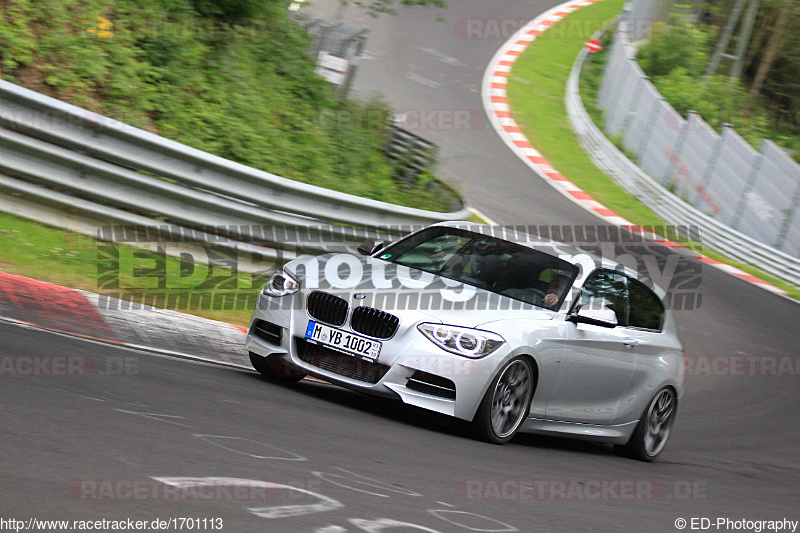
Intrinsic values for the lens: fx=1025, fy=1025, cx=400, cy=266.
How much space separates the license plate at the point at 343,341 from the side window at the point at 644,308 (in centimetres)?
247

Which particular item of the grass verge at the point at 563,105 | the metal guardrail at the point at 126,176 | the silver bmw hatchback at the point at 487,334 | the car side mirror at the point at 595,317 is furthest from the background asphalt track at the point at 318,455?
the grass verge at the point at 563,105

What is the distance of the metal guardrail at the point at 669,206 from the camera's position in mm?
18859

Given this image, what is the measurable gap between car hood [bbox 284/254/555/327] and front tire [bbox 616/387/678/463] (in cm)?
178

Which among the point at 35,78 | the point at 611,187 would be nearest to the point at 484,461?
the point at 35,78

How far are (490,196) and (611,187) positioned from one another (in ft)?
14.1

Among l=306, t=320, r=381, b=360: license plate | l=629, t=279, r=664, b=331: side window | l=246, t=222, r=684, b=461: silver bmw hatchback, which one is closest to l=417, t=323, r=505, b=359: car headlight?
l=246, t=222, r=684, b=461: silver bmw hatchback

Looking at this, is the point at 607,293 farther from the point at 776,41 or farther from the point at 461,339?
the point at 776,41

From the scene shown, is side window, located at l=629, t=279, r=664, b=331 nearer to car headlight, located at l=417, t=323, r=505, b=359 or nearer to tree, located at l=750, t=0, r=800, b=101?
car headlight, located at l=417, t=323, r=505, b=359

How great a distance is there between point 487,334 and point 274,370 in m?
1.82

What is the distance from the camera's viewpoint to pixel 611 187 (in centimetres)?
2173

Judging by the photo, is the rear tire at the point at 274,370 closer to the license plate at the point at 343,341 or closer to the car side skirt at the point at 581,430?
the license plate at the point at 343,341

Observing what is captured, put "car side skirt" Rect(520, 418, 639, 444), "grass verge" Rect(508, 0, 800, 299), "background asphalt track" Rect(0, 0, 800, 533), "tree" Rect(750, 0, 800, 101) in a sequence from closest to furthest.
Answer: "background asphalt track" Rect(0, 0, 800, 533)
"car side skirt" Rect(520, 418, 639, 444)
"grass verge" Rect(508, 0, 800, 299)
"tree" Rect(750, 0, 800, 101)

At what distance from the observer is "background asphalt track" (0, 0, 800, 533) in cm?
434

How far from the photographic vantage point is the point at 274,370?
7746mm
